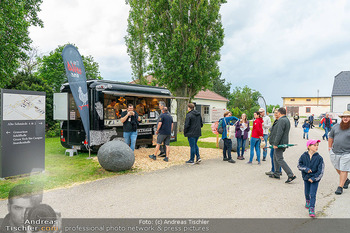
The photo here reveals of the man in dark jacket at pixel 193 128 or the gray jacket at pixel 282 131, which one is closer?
the gray jacket at pixel 282 131

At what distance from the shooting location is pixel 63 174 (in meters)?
7.18

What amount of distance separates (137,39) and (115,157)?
17.9 metres

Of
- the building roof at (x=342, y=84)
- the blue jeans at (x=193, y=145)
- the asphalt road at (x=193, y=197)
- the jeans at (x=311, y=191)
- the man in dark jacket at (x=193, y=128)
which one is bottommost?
the asphalt road at (x=193, y=197)

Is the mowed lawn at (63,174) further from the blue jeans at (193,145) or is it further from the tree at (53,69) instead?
the tree at (53,69)

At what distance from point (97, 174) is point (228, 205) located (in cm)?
387

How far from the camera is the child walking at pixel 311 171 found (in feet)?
14.5

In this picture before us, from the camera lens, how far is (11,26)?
45.3ft

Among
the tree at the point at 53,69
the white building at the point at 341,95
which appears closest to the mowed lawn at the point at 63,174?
the tree at the point at 53,69

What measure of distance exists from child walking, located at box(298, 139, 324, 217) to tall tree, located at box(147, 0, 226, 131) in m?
15.0

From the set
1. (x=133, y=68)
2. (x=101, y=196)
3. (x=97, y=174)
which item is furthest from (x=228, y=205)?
(x=133, y=68)

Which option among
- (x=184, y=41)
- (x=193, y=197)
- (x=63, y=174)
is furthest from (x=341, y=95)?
(x=63, y=174)

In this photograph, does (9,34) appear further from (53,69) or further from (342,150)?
(53,69)

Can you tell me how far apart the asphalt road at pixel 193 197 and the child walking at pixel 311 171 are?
26cm

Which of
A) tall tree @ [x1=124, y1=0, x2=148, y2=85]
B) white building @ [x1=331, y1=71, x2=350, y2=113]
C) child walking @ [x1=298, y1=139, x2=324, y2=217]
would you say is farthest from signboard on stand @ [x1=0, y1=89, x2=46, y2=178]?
white building @ [x1=331, y1=71, x2=350, y2=113]
